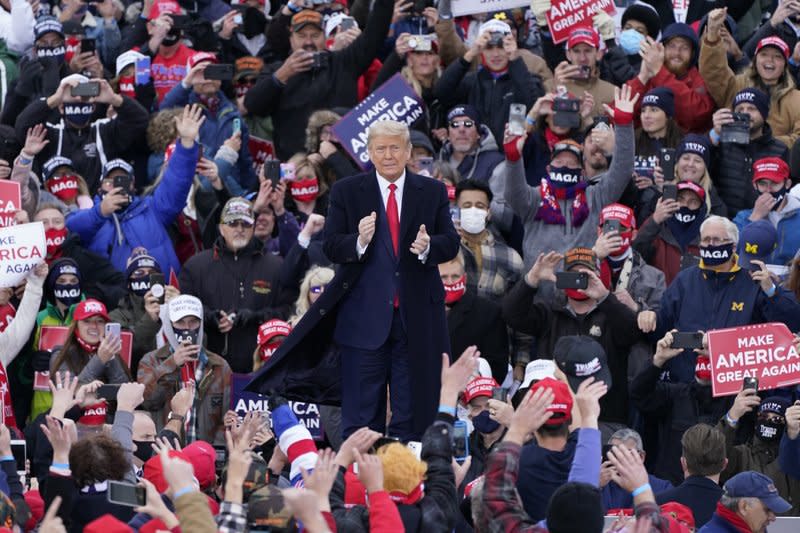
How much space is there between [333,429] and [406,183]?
2.43 meters

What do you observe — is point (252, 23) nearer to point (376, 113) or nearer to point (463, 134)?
point (376, 113)

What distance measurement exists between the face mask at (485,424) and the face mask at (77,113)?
5298 millimetres

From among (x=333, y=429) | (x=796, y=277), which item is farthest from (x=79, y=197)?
(x=796, y=277)

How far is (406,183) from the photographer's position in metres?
10.6

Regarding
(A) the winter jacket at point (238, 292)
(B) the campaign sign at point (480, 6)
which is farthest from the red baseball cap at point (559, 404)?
(B) the campaign sign at point (480, 6)

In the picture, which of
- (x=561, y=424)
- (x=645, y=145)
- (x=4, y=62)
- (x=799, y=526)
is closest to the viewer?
(x=561, y=424)

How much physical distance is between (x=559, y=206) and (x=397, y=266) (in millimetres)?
3654

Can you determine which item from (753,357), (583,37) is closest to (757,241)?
(753,357)

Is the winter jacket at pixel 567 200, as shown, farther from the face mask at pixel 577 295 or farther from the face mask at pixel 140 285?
the face mask at pixel 140 285

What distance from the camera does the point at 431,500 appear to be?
8.71 meters

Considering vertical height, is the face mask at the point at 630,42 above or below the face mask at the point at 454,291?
above

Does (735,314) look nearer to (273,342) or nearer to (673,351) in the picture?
(673,351)

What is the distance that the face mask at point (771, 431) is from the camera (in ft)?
39.7

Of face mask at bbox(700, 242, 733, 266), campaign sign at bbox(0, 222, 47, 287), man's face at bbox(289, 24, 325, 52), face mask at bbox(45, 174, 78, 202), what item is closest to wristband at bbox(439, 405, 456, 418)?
face mask at bbox(700, 242, 733, 266)
